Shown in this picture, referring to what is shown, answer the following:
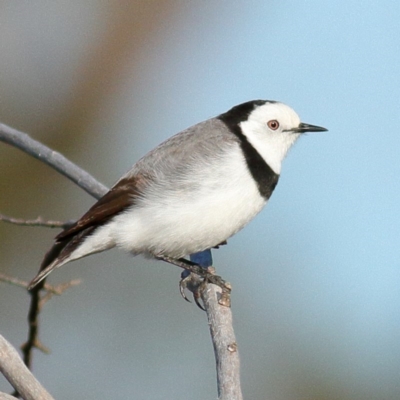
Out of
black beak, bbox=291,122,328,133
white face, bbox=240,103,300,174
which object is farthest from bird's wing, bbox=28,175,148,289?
black beak, bbox=291,122,328,133

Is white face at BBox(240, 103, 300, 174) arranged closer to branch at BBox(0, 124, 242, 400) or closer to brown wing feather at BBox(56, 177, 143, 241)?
brown wing feather at BBox(56, 177, 143, 241)

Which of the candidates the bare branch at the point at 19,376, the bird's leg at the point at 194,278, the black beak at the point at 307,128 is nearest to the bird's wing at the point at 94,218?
the bird's leg at the point at 194,278

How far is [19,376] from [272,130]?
3.03 metres

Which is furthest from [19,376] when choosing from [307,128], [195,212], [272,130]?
[307,128]

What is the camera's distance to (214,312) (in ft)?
16.1

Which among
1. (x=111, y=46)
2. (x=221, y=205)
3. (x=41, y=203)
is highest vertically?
(x=111, y=46)

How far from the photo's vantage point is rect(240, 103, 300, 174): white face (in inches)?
241

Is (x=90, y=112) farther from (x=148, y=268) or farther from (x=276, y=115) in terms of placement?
(x=276, y=115)

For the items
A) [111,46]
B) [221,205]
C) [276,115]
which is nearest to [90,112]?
[111,46]

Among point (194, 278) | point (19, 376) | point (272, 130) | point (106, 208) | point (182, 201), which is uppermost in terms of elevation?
point (272, 130)

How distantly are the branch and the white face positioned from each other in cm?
100

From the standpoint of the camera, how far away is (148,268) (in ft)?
31.6

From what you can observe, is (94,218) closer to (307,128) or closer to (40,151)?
(40,151)

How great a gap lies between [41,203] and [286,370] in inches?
115
